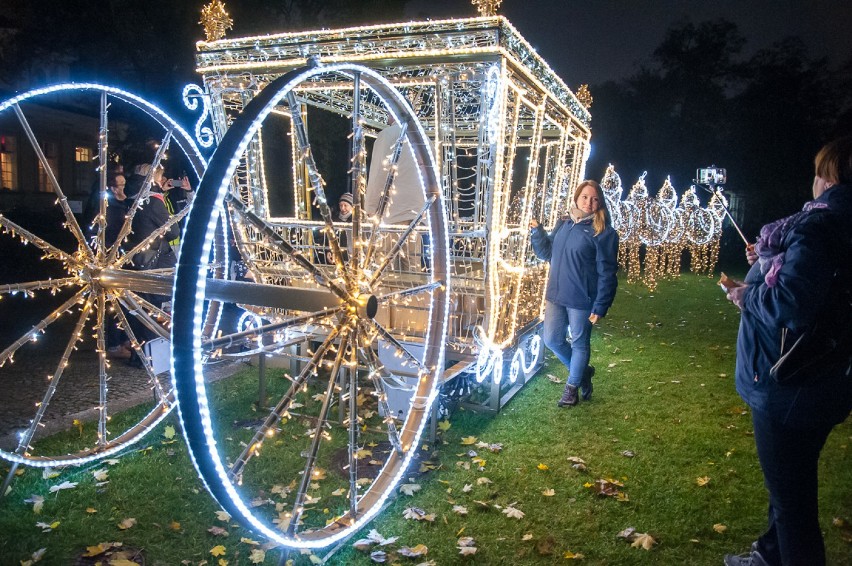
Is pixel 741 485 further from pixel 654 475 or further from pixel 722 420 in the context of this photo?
pixel 722 420

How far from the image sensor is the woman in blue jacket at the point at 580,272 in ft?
19.0


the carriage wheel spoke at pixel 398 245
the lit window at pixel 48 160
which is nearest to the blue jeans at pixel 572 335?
the carriage wheel spoke at pixel 398 245

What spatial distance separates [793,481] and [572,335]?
3.32 metres

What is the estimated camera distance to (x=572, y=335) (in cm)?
610

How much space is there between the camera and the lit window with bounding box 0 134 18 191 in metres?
23.5

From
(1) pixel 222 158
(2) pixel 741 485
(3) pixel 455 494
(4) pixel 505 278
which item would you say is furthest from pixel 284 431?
(2) pixel 741 485

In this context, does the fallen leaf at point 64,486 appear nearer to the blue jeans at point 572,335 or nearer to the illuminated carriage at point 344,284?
the illuminated carriage at point 344,284

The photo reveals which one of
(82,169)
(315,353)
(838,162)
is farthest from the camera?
(82,169)

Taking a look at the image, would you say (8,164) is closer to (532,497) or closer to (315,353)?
(315,353)

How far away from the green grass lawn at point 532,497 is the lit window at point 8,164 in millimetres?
23676

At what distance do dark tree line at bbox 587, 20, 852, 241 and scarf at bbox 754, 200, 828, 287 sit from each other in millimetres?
34775

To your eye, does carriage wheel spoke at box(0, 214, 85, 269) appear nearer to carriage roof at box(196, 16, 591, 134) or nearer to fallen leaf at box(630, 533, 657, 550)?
carriage roof at box(196, 16, 591, 134)

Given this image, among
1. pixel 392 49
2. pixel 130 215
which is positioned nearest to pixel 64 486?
pixel 130 215

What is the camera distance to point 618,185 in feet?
58.4
